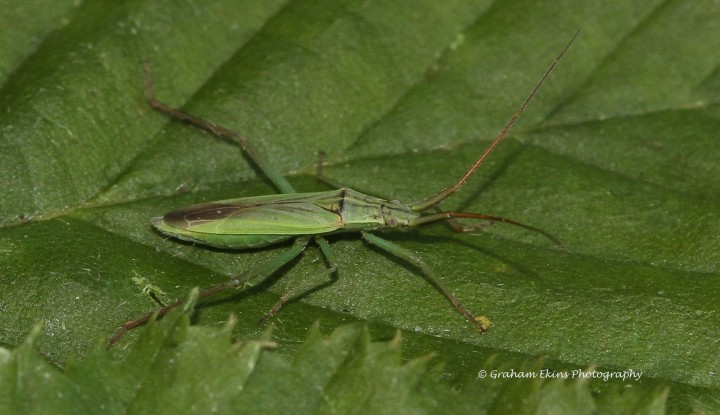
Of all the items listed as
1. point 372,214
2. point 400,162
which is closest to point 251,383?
point 372,214

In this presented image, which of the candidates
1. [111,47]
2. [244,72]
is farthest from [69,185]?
[244,72]

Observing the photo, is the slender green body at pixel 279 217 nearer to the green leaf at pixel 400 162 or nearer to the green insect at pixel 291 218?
the green insect at pixel 291 218

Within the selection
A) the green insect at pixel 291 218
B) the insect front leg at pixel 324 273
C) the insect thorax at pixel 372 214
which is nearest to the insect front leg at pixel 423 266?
the green insect at pixel 291 218

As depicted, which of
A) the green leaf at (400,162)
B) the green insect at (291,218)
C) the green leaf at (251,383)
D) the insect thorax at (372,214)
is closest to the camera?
the green leaf at (251,383)

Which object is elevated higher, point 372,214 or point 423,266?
point 372,214

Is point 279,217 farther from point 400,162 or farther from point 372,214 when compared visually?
point 400,162

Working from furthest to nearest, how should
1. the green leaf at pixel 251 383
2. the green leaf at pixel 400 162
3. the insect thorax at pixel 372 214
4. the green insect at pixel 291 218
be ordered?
the insect thorax at pixel 372 214 → the green insect at pixel 291 218 → the green leaf at pixel 400 162 → the green leaf at pixel 251 383

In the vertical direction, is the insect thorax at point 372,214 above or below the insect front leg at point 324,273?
above

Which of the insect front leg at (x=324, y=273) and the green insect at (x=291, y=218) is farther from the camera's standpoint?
the green insect at (x=291, y=218)
